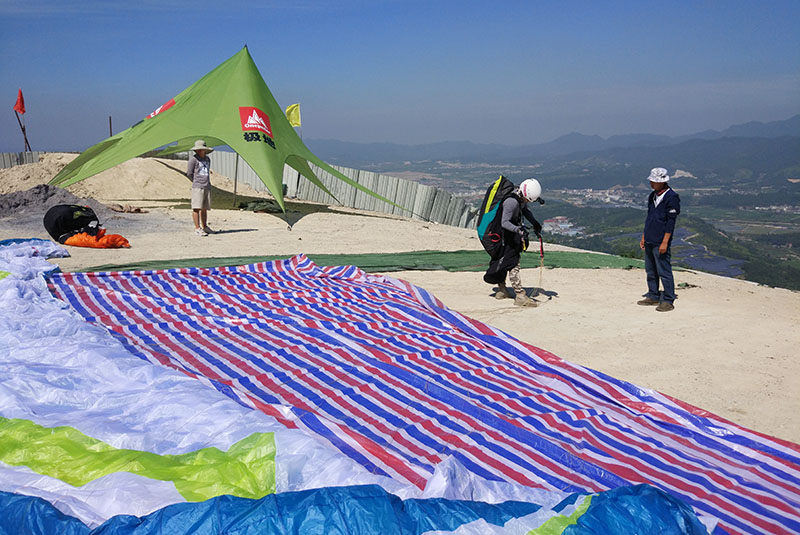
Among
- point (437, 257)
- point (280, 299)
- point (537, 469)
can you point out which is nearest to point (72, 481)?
point (537, 469)

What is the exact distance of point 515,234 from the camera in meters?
6.41

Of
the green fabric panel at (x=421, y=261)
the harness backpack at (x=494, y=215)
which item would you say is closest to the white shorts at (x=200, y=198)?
the green fabric panel at (x=421, y=261)

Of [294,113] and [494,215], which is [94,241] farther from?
[294,113]

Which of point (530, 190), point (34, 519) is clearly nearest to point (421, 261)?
point (530, 190)

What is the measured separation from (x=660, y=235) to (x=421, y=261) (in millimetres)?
3499

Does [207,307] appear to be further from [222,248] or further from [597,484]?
[222,248]

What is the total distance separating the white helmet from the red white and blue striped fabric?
159cm

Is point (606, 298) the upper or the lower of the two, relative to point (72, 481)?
lower

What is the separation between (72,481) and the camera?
216cm

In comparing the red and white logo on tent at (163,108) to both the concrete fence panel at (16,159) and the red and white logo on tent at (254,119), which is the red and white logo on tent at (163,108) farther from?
the concrete fence panel at (16,159)

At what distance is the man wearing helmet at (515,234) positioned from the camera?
20.9 feet

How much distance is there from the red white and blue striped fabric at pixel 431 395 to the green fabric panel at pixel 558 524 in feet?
1.85

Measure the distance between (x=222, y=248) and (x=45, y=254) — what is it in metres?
2.81

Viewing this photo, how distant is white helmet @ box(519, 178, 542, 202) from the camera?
6.34m
